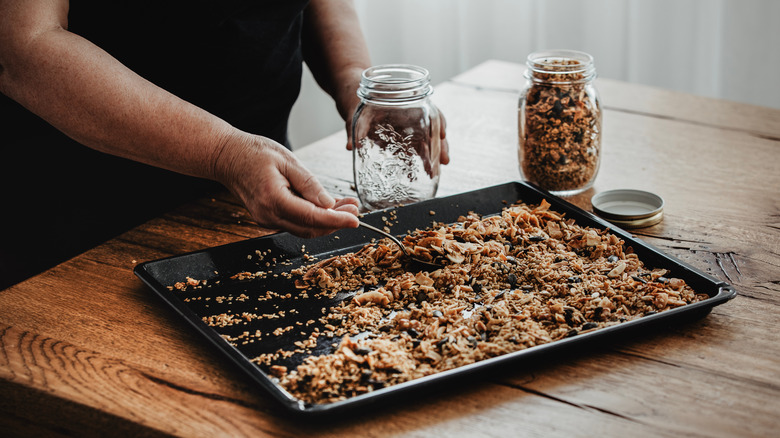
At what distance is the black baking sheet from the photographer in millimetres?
879

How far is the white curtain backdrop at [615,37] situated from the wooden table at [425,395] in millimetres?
1278

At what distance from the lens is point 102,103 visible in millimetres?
1141

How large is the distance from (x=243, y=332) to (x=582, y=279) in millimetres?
479

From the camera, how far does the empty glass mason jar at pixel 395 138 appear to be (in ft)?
4.25

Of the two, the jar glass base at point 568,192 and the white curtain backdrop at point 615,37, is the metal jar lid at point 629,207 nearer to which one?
the jar glass base at point 568,192

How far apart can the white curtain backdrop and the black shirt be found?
1.47 m

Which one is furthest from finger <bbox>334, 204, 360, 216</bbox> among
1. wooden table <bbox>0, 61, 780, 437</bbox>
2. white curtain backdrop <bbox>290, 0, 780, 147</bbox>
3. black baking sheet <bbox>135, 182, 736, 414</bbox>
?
white curtain backdrop <bbox>290, 0, 780, 147</bbox>

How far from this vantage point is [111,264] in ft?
3.93

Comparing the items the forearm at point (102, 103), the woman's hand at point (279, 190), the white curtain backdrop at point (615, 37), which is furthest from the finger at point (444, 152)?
the white curtain backdrop at point (615, 37)

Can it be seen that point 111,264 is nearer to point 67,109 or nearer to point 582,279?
point 67,109

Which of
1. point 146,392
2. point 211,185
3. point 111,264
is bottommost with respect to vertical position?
point 146,392

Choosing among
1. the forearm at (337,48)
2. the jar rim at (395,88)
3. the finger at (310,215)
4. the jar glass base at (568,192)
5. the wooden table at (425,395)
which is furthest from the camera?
the forearm at (337,48)

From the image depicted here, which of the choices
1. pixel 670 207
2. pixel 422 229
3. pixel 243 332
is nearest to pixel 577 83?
pixel 670 207

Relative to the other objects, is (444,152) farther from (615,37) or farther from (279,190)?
(615,37)
